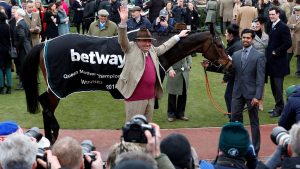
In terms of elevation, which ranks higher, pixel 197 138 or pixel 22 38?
pixel 22 38

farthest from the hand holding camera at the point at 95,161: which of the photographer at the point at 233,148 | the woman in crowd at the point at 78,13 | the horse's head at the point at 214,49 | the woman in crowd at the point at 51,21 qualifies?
the woman in crowd at the point at 78,13

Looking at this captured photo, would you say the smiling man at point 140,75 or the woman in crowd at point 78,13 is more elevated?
the smiling man at point 140,75

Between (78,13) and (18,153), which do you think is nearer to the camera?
(18,153)

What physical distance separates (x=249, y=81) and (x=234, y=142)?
12.8 ft

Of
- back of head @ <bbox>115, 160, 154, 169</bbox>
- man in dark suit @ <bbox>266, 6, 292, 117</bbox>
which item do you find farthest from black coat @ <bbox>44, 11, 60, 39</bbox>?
back of head @ <bbox>115, 160, 154, 169</bbox>

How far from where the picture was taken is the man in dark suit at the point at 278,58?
11.1 meters

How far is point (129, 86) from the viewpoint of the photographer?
26.7 ft

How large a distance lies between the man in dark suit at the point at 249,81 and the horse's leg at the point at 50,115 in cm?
273

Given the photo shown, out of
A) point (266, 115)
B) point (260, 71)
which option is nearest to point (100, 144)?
point (260, 71)

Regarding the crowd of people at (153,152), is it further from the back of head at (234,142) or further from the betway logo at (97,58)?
the betway logo at (97,58)

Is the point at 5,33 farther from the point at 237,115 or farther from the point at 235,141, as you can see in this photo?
the point at 235,141

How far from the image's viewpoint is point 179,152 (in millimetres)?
4410

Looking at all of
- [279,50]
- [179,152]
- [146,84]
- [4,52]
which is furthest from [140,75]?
[4,52]

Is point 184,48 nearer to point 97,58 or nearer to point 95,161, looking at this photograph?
point 97,58
